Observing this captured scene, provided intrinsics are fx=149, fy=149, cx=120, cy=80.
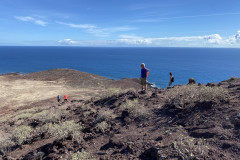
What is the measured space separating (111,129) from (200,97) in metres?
3.82

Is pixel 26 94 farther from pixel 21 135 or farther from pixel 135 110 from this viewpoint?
pixel 135 110

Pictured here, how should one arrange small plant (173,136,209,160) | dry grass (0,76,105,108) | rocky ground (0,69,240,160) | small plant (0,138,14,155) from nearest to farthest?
small plant (173,136,209,160)
rocky ground (0,69,240,160)
small plant (0,138,14,155)
dry grass (0,76,105,108)

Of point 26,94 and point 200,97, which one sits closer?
point 200,97

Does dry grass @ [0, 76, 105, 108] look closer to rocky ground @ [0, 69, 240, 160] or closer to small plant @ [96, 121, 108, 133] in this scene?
rocky ground @ [0, 69, 240, 160]

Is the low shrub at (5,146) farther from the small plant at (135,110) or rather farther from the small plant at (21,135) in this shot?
the small plant at (135,110)

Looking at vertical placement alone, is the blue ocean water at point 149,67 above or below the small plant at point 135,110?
below

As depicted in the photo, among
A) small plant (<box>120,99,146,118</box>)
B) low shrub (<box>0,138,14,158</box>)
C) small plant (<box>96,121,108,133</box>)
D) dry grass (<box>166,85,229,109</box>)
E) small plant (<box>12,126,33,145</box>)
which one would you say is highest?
dry grass (<box>166,85,229,109</box>)

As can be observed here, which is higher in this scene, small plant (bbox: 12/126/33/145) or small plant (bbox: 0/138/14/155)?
small plant (bbox: 12/126/33/145)

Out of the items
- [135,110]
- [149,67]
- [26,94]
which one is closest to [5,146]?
[135,110]

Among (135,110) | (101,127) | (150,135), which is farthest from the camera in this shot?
(135,110)

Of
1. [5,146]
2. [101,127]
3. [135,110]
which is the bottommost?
[5,146]

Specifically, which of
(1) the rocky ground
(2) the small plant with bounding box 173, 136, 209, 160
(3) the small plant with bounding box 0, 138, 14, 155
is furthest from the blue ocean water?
(2) the small plant with bounding box 173, 136, 209, 160

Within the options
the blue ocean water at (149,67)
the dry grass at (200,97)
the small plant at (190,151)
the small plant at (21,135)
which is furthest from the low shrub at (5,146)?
the blue ocean water at (149,67)

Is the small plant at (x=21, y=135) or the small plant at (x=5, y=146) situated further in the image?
the small plant at (x=21, y=135)
